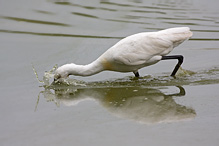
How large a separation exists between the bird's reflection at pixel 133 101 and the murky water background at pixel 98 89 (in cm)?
1

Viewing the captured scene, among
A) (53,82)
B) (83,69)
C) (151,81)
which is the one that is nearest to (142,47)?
(151,81)

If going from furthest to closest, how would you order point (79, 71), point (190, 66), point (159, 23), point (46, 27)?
point (159, 23)
point (46, 27)
point (190, 66)
point (79, 71)

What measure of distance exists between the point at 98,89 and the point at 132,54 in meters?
0.94

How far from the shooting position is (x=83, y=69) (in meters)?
8.53

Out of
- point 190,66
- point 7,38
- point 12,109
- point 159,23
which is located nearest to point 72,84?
point 12,109

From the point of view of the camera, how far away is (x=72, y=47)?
37.2 ft

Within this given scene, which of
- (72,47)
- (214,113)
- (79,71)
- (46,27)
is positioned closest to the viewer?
(214,113)

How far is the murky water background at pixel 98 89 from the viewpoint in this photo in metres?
5.53

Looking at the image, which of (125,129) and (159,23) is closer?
(125,129)

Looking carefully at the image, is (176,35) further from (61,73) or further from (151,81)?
(61,73)

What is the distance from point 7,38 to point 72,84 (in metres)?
3.93

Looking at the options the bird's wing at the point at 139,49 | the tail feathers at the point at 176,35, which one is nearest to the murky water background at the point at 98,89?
the bird's wing at the point at 139,49

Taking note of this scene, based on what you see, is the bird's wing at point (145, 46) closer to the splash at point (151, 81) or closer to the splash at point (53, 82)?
the splash at point (151, 81)

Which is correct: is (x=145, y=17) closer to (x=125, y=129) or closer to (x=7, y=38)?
(x=7, y=38)
